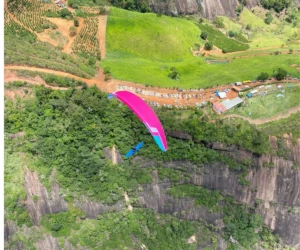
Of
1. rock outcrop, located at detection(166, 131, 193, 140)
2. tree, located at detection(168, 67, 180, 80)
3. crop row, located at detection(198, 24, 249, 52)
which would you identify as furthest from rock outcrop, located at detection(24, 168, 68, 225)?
crop row, located at detection(198, 24, 249, 52)

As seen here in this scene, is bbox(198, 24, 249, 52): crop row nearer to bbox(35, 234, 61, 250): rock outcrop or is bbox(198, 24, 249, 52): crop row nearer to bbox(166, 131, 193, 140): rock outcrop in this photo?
bbox(166, 131, 193, 140): rock outcrop

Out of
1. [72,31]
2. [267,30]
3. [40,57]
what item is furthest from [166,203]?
[267,30]

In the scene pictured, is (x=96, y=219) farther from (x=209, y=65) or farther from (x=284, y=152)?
(x=209, y=65)

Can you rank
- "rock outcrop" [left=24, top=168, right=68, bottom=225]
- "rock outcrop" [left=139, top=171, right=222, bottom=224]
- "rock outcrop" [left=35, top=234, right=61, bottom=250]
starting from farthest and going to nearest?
1. "rock outcrop" [left=139, top=171, right=222, bottom=224]
2. "rock outcrop" [left=24, top=168, right=68, bottom=225]
3. "rock outcrop" [left=35, top=234, right=61, bottom=250]

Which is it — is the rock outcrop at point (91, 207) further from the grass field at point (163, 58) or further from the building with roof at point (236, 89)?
the building with roof at point (236, 89)

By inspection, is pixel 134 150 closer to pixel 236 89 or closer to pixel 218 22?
pixel 236 89

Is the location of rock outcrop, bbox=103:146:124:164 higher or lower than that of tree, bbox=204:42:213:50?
lower

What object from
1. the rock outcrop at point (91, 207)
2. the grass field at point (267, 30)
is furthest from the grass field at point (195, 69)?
the rock outcrop at point (91, 207)
